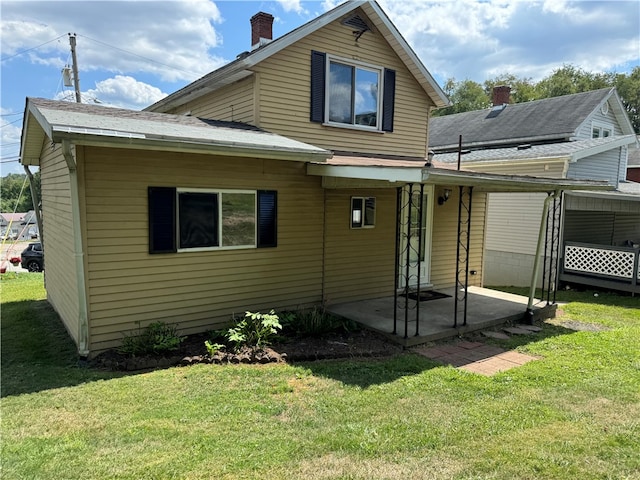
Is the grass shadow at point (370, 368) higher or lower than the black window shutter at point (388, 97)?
lower

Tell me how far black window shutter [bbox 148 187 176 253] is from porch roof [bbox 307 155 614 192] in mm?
2556

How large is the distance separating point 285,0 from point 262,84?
424 centimetres

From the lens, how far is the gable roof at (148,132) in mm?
4957

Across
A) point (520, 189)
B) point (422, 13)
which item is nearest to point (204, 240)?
point (520, 189)

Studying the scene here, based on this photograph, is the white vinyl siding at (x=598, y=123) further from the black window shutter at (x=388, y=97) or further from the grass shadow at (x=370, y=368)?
the grass shadow at (x=370, y=368)

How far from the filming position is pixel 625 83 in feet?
151

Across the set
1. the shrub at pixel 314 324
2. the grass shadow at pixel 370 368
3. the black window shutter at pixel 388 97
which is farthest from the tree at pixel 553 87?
the grass shadow at pixel 370 368

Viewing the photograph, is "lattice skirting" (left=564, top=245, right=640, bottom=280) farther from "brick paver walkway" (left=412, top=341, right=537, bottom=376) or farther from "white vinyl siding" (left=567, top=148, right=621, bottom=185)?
"brick paver walkway" (left=412, top=341, right=537, bottom=376)

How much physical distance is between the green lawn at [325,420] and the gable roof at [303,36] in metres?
5.58

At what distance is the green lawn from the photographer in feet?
10.9

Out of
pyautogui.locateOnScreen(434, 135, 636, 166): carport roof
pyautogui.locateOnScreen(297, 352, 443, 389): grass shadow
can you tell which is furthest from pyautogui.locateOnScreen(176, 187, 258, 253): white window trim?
pyautogui.locateOnScreen(434, 135, 636, 166): carport roof

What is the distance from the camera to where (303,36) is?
26.8ft

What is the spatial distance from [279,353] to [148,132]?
3.49 meters

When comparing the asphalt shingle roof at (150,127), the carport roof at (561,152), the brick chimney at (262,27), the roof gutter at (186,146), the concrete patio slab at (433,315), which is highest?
the brick chimney at (262,27)
